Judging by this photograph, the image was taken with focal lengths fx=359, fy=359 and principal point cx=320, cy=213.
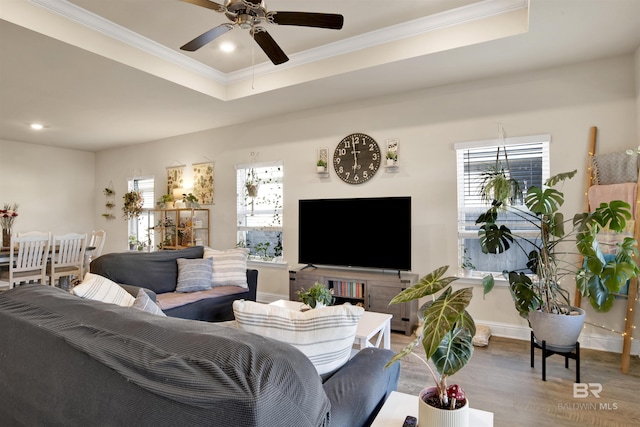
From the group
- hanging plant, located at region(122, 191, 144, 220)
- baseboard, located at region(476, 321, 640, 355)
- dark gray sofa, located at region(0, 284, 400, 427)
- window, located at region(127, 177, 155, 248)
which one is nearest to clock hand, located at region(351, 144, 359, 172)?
baseboard, located at region(476, 321, 640, 355)

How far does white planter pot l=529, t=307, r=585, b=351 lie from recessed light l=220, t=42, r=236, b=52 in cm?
370

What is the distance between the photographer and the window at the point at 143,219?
6.80 meters

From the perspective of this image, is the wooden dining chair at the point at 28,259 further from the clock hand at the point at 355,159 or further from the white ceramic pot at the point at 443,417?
the white ceramic pot at the point at 443,417

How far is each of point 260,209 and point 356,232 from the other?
1.74m

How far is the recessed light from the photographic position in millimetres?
3617

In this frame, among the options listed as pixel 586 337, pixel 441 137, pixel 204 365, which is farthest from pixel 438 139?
pixel 204 365

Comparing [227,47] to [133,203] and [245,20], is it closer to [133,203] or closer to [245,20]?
[245,20]

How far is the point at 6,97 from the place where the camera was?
4.35 metres

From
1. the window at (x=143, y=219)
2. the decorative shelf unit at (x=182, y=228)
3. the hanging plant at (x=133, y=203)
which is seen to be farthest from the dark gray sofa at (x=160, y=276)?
the hanging plant at (x=133, y=203)

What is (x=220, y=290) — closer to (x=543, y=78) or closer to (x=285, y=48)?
(x=285, y=48)

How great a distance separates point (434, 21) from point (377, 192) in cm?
190

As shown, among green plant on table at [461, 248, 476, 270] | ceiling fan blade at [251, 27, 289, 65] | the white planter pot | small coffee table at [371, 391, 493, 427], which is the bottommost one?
the white planter pot

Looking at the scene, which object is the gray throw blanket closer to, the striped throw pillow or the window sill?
the striped throw pillow

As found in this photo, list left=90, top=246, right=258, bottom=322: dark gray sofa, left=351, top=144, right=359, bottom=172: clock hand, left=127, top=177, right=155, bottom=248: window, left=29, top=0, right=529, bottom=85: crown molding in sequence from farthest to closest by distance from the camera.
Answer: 1. left=127, top=177, right=155, bottom=248: window
2. left=351, top=144, right=359, bottom=172: clock hand
3. left=90, top=246, right=258, bottom=322: dark gray sofa
4. left=29, top=0, right=529, bottom=85: crown molding
